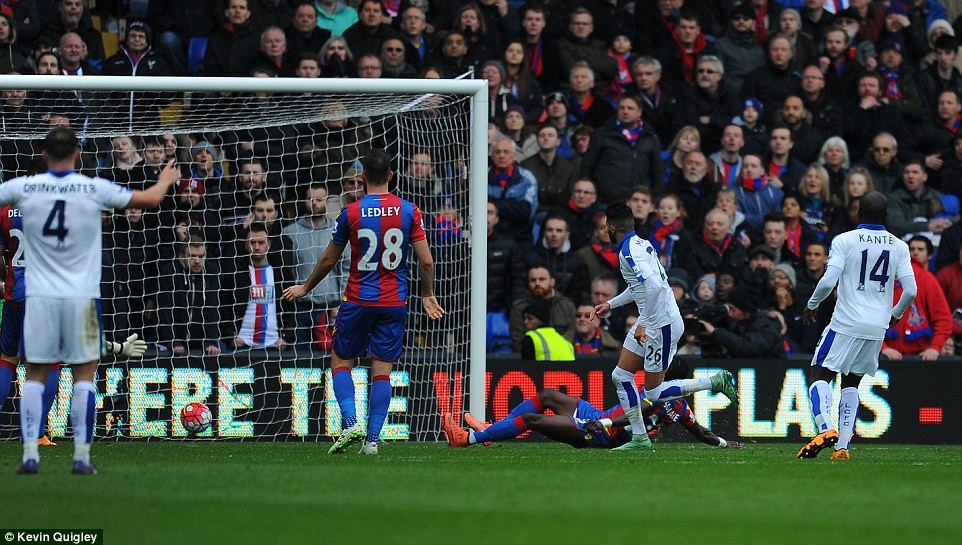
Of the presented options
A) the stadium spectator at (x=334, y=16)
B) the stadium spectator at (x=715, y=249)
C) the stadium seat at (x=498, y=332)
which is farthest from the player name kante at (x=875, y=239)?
the stadium spectator at (x=334, y=16)

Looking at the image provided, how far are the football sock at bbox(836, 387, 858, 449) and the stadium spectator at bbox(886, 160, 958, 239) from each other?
5.77 metres

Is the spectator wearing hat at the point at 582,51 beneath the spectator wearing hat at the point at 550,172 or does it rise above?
above

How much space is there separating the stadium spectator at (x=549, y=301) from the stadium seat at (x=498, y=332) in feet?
1.17

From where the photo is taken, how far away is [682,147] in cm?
1730

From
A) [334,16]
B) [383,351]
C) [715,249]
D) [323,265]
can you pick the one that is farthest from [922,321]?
[334,16]

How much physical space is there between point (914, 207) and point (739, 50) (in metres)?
Answer: 2.96

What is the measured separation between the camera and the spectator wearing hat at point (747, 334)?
15156mm

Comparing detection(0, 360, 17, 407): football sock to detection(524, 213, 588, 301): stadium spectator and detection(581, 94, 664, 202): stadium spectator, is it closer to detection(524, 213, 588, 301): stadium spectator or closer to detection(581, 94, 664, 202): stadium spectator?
detection(524, 213, 588, 301): stadium spectator

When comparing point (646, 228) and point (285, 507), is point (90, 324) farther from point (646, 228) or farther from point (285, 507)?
point (646, 228)

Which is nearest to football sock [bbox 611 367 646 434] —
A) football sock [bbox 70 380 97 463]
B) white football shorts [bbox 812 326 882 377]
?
white football shorts [bbox 812 326 882 377]

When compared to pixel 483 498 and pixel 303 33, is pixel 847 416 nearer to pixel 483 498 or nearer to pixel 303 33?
pixel 483 498

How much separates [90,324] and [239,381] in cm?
511

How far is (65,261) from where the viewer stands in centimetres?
918

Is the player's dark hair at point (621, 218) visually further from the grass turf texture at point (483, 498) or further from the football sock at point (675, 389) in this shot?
the grass turf texture at point (483, 498)
